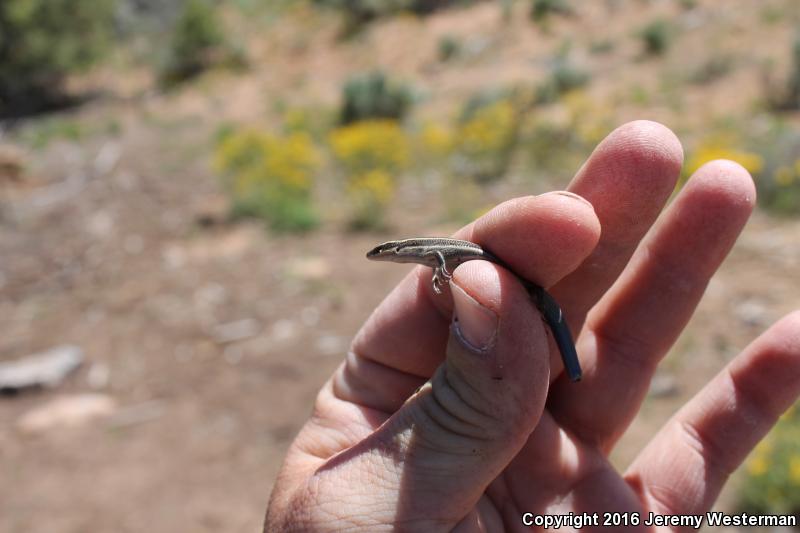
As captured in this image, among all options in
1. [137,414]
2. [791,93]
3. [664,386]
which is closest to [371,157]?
[137,414]

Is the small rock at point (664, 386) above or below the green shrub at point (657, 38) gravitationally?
below

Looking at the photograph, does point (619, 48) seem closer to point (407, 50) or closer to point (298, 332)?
point (407, 50)

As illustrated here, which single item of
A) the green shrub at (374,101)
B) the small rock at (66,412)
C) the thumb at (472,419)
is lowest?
the small rock at (66,412)

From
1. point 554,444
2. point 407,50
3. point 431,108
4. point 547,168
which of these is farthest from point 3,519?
point 407,50

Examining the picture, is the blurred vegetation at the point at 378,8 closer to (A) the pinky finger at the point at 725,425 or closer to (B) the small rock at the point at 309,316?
(B) the small rock at the point at 309,316

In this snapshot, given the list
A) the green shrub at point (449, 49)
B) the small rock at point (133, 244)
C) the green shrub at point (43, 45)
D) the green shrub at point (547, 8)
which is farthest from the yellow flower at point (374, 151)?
the green shrub at point (43, 45)

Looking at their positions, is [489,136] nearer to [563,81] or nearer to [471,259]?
[563,81]

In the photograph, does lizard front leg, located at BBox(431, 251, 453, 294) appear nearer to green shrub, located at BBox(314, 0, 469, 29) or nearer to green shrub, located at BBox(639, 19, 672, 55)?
green shrub, located at BBox(639, 19, 672, 55)

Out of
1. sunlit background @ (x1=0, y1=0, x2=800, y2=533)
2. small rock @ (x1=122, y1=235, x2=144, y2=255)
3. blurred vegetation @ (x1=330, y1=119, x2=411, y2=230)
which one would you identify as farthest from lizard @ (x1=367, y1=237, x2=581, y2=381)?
small rock @ (x1=122, y1=235, x2=144, y2=255)
